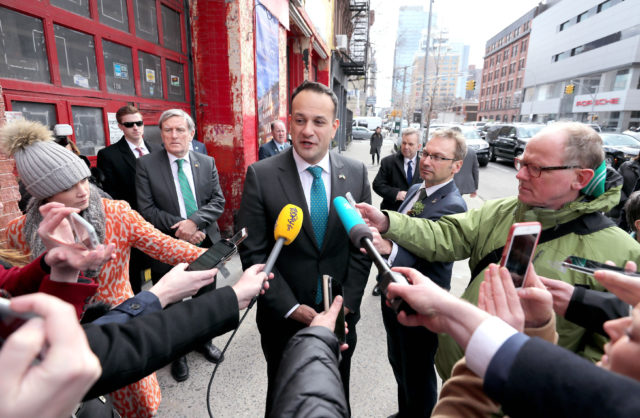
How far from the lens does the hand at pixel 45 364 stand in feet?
1.53

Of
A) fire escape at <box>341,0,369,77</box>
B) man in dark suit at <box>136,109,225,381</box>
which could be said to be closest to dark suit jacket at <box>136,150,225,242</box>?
man in dark suit at <box>136,109,225,381</box>

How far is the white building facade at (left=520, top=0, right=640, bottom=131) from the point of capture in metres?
32.6

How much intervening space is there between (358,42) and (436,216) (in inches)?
822

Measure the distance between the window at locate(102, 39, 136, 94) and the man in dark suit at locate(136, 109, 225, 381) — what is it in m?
1.23

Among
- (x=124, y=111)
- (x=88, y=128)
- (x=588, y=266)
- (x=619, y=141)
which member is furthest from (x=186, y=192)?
(x=619, y=141)

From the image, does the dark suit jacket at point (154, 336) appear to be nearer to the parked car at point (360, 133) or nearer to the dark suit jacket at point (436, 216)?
the dark suit jacket at point (436, 216)

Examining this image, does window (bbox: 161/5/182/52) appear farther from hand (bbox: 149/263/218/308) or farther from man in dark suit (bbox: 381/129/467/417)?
hand (bbox: 149/263/218/308)

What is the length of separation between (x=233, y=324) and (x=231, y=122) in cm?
428

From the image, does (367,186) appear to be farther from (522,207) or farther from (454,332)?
(454,332)

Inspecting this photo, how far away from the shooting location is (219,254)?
139 centimetres

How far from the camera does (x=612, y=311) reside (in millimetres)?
1248

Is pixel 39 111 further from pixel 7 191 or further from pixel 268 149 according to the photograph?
pixel 268 149

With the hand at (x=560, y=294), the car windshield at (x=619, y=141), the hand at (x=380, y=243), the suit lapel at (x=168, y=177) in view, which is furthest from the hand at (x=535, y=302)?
the car windshield at (x=619, y=141)

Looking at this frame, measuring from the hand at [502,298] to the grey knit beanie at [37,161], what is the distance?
192cm
